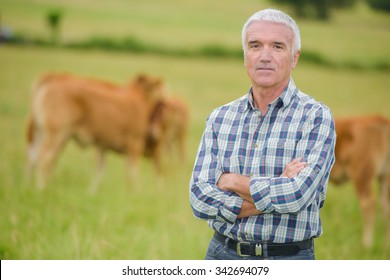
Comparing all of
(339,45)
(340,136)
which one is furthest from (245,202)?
(339,45)

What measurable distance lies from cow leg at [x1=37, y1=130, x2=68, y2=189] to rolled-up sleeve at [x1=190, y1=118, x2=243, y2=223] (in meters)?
3.30

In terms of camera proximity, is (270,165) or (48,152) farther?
(48,152)

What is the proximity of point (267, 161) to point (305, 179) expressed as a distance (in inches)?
6.4

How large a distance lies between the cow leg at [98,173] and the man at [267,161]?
308 cm

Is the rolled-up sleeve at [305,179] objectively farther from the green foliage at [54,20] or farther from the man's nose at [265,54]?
the green foliage at [54,20]

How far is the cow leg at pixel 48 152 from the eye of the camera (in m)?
5.29

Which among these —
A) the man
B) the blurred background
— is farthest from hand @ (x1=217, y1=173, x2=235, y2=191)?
the blurred background

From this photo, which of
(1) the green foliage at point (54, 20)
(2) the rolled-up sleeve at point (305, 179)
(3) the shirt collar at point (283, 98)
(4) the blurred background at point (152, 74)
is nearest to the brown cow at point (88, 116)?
(4) the blurred background at point (152, 74)

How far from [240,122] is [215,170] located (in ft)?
0.65

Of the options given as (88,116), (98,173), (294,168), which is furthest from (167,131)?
(294,168)

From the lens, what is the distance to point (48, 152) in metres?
5.37

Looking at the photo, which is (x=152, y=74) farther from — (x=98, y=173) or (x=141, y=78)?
(x=98, y=173)

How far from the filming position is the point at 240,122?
216 cm
